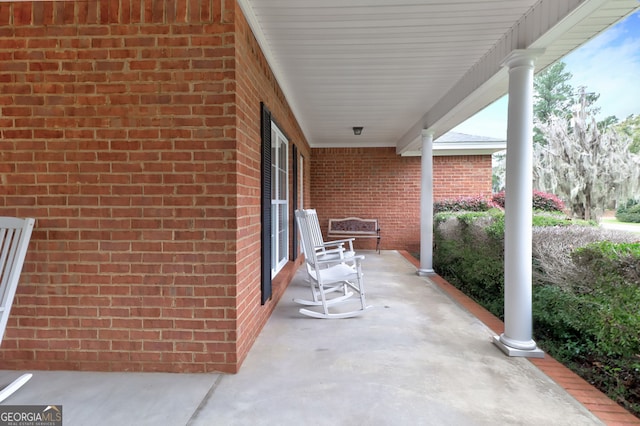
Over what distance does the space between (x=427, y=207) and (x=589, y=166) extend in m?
7.45

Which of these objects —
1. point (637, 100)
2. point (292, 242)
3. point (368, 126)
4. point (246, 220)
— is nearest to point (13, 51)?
point (246, 220)

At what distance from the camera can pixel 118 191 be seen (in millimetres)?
2480

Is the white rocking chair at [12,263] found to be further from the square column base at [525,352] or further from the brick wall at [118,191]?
the square column base at [525,352]

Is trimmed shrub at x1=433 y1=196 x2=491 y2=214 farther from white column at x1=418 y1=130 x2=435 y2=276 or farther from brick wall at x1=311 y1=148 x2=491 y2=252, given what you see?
white column at x1=418 y1=130 x2=435 y2=276

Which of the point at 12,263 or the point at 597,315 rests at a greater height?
the point at 12,263

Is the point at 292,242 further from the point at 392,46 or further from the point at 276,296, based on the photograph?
the point at 392,46

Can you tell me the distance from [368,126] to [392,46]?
11.2 ft

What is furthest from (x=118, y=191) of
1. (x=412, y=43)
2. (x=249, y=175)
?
(x=412, y=43)

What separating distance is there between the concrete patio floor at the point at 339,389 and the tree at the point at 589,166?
31.3 feet

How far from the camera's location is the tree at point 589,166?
1021 centimetres

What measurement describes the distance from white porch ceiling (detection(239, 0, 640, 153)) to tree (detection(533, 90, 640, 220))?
765 centimetres

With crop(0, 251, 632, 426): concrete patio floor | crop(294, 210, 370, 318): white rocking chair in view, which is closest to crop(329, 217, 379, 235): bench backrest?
crop(294, 210, 370, 318): white rocking chair

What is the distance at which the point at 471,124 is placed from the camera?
34.2 meters

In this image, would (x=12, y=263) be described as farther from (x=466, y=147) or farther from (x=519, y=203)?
(x=466, y=147)
